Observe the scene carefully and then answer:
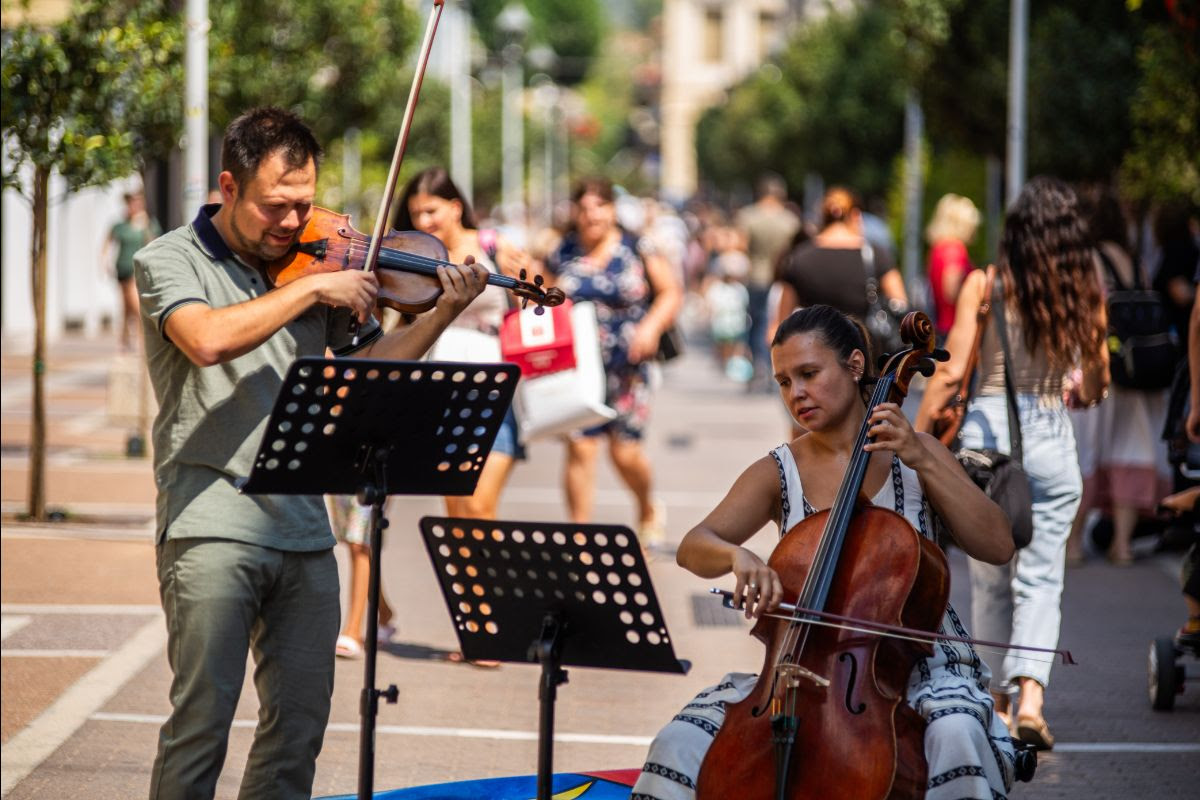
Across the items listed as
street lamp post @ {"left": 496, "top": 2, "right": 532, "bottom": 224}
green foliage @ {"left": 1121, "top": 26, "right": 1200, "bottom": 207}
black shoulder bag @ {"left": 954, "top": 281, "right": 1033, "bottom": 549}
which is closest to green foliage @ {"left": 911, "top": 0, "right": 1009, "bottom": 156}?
green foliage @ {"left": 1121, "top": 26, "right": 1200, "bottom": 207}

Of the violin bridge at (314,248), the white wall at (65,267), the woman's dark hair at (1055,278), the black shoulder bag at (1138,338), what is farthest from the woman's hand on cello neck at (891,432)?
the white wall at (65,267)

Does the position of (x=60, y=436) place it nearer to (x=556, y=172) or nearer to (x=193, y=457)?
(x=193, y=457)

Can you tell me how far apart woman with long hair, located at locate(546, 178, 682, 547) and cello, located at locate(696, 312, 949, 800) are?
5.19 metres

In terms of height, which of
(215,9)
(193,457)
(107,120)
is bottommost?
(193,457)

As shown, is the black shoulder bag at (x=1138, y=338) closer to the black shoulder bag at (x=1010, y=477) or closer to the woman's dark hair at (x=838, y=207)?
the woman's dark hair at (x=838, y=207)

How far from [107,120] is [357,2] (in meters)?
8.65

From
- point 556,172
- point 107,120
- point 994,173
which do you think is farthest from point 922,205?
point 556,172

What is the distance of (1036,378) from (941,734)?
281 centimetres

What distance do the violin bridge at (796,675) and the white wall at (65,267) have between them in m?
19.8

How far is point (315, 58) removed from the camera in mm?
17906

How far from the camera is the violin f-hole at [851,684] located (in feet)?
12.7

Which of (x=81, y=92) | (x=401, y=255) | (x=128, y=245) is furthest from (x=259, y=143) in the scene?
(x=128, y=245)

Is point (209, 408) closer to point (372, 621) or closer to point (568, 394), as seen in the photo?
point (372, 621)

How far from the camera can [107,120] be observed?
10.5 meters
